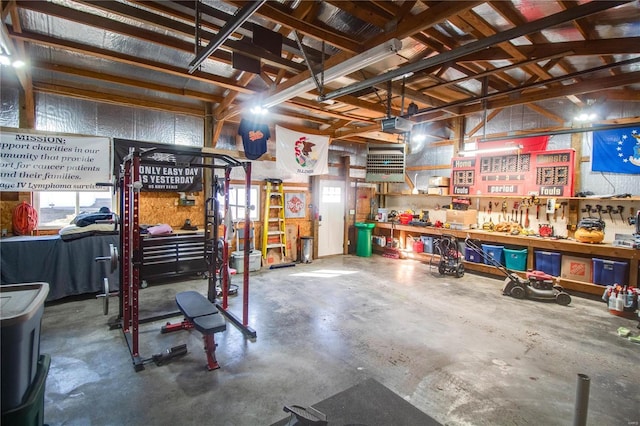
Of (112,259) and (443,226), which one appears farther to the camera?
(443,226)

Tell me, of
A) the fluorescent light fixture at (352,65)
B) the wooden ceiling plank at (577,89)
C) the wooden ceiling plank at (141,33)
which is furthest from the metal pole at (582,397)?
the wooden ceiling plank at (577,89)

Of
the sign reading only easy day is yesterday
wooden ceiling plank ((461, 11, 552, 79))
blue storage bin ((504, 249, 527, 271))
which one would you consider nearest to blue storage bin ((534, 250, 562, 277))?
blue storage bin ((504, 249, 527, 271))

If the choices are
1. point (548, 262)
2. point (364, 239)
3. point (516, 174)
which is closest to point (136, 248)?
point (364, 239)

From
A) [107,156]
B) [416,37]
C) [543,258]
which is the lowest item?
[543,258]

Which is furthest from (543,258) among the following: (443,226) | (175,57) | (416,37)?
(175,57)

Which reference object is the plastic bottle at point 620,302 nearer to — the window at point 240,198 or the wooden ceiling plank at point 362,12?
the wooden ceiling plank at point 362,12

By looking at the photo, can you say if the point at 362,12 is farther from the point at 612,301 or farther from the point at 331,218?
the point at 331,218

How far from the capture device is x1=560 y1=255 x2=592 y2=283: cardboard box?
5520 mm

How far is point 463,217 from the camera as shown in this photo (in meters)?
7.19

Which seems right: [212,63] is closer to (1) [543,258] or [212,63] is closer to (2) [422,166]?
(2) [422,166]

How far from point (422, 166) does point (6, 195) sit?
28.2 feet

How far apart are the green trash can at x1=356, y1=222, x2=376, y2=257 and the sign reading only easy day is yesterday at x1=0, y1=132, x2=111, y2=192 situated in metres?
5.93

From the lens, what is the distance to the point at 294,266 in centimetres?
741

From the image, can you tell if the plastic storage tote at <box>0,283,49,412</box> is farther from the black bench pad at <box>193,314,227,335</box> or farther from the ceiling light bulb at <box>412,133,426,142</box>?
the ceiling light bulb at <box>412,133,426,142</box>
